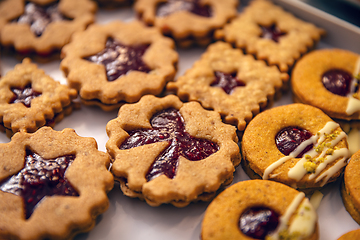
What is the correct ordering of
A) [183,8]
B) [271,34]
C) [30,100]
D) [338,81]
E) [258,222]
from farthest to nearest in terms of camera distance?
[183,8] → [271,34] → [338,81] → [30,100] → [258,222]

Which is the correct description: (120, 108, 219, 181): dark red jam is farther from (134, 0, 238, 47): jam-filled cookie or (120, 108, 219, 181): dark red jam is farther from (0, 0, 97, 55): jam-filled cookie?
(0, 0, 97, 55): jam-filled cookie

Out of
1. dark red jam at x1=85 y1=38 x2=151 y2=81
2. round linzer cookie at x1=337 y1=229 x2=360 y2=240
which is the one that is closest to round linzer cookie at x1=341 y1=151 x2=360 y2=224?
round linzer cookie at x1=337 y1=229 x2=360 y2=240

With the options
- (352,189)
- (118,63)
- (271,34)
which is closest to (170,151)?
(118,63)

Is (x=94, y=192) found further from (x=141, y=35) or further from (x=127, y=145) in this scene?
(x=141, y=35)

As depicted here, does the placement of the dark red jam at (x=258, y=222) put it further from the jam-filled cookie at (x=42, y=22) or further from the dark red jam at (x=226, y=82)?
the jam-filled cookie at (x=42, y=22)

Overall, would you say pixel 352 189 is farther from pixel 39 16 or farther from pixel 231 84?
pixel 39 16

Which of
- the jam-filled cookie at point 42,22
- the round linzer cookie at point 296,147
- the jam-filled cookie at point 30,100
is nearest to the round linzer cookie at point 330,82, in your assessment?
the round linzer cookie at point 296,147
